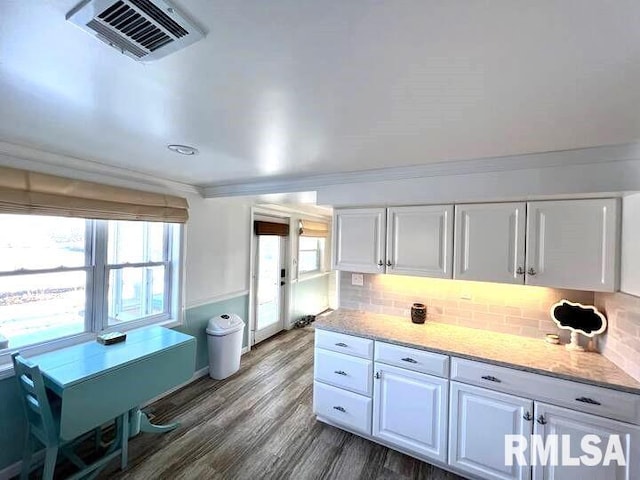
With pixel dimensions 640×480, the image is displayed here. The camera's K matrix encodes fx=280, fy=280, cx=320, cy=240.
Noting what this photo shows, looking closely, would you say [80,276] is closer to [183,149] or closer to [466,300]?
[183,149]

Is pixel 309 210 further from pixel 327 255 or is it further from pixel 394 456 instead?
pixel 394 456

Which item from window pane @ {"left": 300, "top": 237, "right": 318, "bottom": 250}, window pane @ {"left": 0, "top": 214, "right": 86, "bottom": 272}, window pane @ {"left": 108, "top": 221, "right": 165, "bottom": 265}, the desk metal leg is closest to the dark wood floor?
the desk metal leg

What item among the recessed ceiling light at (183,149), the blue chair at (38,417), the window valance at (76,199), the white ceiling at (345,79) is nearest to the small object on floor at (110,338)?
the blue chair at (38,417)

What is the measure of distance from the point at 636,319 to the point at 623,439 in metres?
0.67

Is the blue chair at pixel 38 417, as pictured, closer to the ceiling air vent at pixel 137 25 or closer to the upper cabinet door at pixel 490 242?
the ceiling air vent at pixel 137 25

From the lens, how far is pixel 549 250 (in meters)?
1.92

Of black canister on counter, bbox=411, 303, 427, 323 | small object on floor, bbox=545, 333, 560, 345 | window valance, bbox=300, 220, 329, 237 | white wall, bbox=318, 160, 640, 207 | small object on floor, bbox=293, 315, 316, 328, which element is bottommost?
small object on floor, bbox=293, 315, 316, 328

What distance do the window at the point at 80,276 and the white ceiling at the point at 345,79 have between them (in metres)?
0.77

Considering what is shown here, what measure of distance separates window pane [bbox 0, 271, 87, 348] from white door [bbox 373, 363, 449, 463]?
99.8 inches

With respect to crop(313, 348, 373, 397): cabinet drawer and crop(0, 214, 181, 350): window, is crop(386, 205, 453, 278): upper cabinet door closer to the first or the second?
crop(313, 348, 373, 397): cabinet drawer

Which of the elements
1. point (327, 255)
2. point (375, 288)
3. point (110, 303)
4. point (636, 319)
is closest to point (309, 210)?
point (327, 255)

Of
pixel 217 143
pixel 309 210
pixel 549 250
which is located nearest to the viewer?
pixel 217 143

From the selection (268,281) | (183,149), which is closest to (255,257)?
(268,281)

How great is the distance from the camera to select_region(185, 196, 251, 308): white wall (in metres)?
3.14
